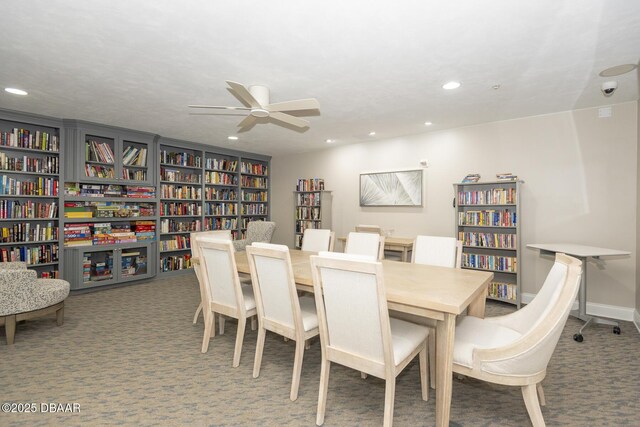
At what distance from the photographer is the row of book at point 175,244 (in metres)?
5.73

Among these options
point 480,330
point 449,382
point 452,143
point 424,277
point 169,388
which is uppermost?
point 452,143

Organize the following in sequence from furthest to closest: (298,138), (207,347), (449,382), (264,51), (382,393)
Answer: (298,138)
(207,347)
(264,51)
(382,393)
(449,382)

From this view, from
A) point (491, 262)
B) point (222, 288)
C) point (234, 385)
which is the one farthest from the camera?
point (491, 262)

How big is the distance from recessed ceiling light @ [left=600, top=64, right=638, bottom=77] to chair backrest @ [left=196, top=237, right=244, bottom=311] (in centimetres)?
360

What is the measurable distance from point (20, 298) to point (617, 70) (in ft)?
19.0

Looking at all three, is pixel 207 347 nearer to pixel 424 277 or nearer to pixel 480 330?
pixel 424 277

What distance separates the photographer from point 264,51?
8.12 ft

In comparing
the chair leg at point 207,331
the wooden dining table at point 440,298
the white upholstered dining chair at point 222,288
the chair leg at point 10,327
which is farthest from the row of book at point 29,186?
the wooden dining table at point 440,298

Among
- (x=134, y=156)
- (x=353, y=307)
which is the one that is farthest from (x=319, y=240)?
(x=134, y=156)

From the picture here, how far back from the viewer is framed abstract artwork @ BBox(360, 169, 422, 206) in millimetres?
5180

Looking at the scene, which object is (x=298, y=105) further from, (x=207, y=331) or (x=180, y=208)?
(x=180, y=208)

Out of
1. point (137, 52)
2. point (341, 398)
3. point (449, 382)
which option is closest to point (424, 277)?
point (449, 382)

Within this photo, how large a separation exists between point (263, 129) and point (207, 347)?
333 centimetres

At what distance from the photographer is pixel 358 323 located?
166 centimetres
